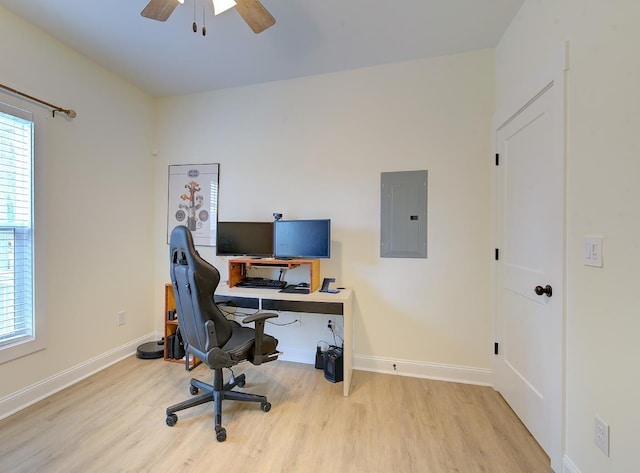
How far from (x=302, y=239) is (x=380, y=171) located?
97 centimetres

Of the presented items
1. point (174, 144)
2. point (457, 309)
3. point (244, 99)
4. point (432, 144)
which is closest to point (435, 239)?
point (457, 309)

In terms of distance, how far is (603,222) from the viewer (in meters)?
1.18

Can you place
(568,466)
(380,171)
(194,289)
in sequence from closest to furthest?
(568,466), (194,289), (380,171)

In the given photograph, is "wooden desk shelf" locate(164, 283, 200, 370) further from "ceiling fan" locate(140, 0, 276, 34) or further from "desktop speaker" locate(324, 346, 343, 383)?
"ceiling fan" locate(140, 0, 276, 34)

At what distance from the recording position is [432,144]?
2.41m

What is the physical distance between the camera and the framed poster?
2.96 metres

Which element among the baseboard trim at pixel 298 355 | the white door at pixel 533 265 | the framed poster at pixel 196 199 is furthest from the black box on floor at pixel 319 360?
the framed poster at pixel 196 199

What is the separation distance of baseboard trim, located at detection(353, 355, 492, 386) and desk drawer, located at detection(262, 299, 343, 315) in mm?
710

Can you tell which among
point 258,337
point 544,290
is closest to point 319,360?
point 258,337

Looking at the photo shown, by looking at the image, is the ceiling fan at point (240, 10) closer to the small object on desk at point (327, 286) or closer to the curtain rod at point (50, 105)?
the curtain rod at point (50, 105)

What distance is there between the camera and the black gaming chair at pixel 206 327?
1.63 meters

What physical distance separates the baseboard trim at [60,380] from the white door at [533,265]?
346cm

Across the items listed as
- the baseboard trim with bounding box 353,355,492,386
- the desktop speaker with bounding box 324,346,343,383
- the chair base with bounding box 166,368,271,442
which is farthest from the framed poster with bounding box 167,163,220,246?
the baseboard trim with bounding box 353,355,492,386

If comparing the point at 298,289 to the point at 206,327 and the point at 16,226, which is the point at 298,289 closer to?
the point at 206,327
